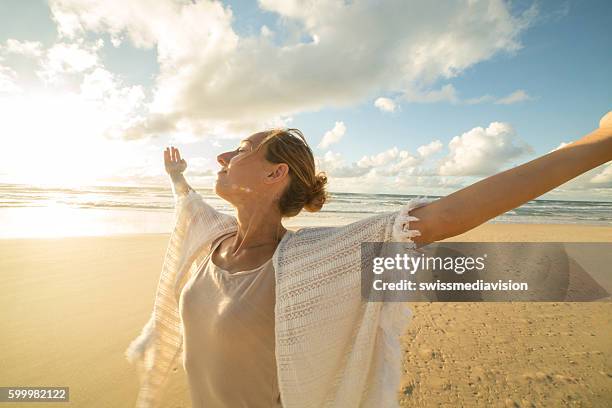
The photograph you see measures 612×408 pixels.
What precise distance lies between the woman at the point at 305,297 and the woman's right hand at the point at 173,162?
0.92 m

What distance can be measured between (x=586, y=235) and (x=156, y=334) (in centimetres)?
1936

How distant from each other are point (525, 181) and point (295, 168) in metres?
1.14

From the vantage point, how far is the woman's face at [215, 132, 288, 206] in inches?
73.2

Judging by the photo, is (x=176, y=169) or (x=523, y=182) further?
(x=176, y=169)

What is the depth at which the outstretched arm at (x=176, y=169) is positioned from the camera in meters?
2.55

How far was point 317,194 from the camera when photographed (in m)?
2.07

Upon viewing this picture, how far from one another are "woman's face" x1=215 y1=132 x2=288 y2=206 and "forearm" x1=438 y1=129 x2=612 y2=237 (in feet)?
3.26

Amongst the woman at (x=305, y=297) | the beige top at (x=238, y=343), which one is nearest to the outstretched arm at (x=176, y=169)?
the woman at (x=305, y=297)

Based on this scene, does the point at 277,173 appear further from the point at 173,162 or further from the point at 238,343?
the point at 173,162

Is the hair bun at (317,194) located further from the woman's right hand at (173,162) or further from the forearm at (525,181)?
the woman's right hand at (173,162)

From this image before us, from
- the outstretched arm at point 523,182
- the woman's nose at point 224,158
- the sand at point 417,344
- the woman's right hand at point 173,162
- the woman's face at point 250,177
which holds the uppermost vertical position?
the woman's right hand at point 173,162

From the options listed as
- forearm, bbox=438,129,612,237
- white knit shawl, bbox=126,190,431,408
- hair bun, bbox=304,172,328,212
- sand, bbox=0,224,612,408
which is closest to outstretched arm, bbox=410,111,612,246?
forearm, bbox=438,129,612,237

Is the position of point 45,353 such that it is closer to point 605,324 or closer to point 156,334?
point 156,334

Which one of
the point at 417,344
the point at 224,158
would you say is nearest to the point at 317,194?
the point at 224,158
